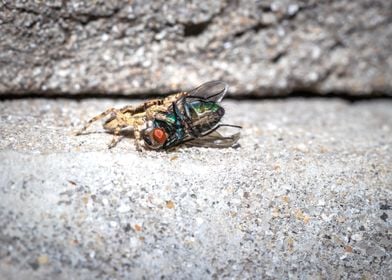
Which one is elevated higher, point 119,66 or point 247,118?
point 119,66

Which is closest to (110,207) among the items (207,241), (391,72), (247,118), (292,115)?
(207,241)

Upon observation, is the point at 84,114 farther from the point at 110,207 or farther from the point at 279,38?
the point at 279,38

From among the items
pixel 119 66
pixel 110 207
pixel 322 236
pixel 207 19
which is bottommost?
pixel 322 236

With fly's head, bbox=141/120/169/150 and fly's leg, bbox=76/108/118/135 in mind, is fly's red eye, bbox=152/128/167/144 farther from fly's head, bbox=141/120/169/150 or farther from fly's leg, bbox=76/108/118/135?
fly's leg, bbox=76/108/118/135

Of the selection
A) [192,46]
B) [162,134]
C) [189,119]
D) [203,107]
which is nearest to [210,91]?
[203,107]

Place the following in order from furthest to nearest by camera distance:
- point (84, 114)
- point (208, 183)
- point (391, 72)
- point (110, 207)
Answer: point (391, 72) → point (84, 114) → point (208, 183) → point (110, 207)

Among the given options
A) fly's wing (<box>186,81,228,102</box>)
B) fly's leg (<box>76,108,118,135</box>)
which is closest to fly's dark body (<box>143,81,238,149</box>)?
fly's wing (<box>186,81,228,102</box>)
